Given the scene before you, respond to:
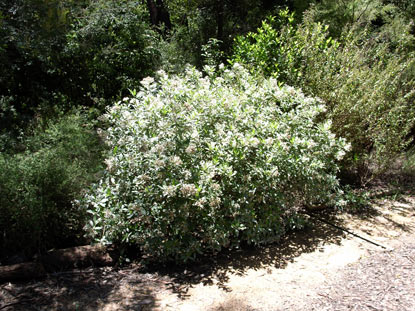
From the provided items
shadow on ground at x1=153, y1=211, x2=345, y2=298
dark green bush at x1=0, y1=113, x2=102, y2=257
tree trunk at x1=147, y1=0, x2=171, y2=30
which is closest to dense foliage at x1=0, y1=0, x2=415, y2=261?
dark green bush at x1=0, y1=113, x2=102, y2=257

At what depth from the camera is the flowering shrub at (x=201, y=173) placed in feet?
12.0

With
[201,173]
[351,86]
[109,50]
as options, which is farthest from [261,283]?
[109,50]

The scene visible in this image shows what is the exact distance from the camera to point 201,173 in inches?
144

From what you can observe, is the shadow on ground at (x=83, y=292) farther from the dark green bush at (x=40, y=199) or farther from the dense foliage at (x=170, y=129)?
the dark green bush at (x=40, y=199)

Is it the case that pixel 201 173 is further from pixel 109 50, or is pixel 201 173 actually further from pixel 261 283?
pixel 109 50

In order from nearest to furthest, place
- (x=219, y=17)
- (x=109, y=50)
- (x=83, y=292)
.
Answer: (x=83, y=292) → (x=109, y=50) → (x=219, y=17)

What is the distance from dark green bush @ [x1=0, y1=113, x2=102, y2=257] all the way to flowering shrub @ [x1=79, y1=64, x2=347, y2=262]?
0.96ft

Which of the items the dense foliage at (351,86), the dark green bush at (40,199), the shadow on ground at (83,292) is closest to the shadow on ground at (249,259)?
the shadow on ground at (83,292)

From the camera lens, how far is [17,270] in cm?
351

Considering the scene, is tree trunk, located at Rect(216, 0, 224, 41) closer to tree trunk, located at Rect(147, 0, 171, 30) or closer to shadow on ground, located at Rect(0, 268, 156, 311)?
tree trunk, located at Rect(147, 0, 171, 30)

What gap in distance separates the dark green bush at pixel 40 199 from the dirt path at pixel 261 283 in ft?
1.51

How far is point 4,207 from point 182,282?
1.76m

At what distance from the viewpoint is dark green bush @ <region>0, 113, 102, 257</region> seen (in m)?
3.67

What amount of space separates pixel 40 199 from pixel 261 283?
7.07ft
